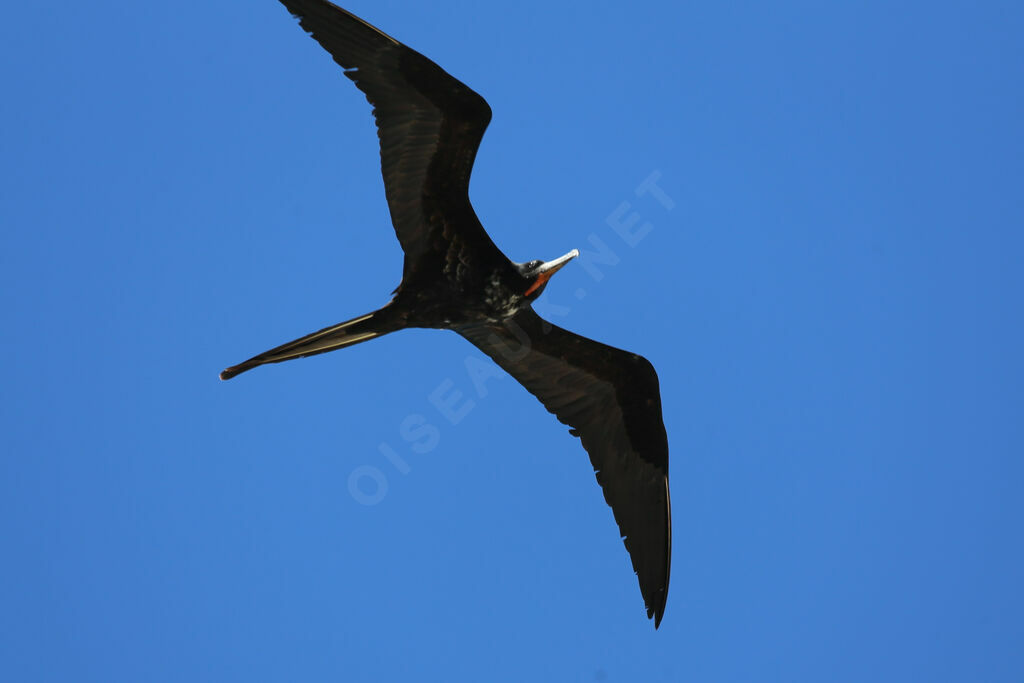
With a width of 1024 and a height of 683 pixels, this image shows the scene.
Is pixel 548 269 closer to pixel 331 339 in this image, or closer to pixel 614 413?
pixel 614 413

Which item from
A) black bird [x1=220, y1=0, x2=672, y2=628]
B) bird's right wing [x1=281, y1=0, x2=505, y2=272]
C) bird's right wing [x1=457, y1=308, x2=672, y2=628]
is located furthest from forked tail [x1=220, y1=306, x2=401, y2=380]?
bird's right wing [x1=457, y1=308, x2=672, y2=628]

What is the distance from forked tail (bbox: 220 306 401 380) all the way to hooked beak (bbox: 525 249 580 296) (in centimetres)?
81

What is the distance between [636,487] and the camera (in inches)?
258

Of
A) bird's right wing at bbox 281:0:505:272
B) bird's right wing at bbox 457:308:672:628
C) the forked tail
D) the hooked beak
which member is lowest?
bird's right wing at bbox 457:308:672:628

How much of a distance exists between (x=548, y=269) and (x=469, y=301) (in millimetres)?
485

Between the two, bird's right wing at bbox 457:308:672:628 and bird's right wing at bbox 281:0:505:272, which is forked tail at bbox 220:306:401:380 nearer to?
bird's right wing at bbox 281:0:505:272

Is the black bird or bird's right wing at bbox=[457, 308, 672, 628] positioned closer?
the black bird

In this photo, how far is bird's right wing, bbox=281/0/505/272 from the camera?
5.26m

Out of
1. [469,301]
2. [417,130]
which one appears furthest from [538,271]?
[417,130]

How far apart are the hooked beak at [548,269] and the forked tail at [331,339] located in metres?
0.81

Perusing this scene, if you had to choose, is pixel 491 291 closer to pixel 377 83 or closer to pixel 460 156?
pixel 460 156

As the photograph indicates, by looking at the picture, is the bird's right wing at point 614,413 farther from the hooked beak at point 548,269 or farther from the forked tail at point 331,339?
the forked tail at point 331,339

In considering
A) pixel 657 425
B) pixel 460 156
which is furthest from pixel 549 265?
pixel 657 425

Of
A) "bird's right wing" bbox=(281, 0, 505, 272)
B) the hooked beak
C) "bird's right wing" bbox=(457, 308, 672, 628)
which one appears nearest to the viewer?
"bird's right wing" bbox=(281, 0, 505, 272)
